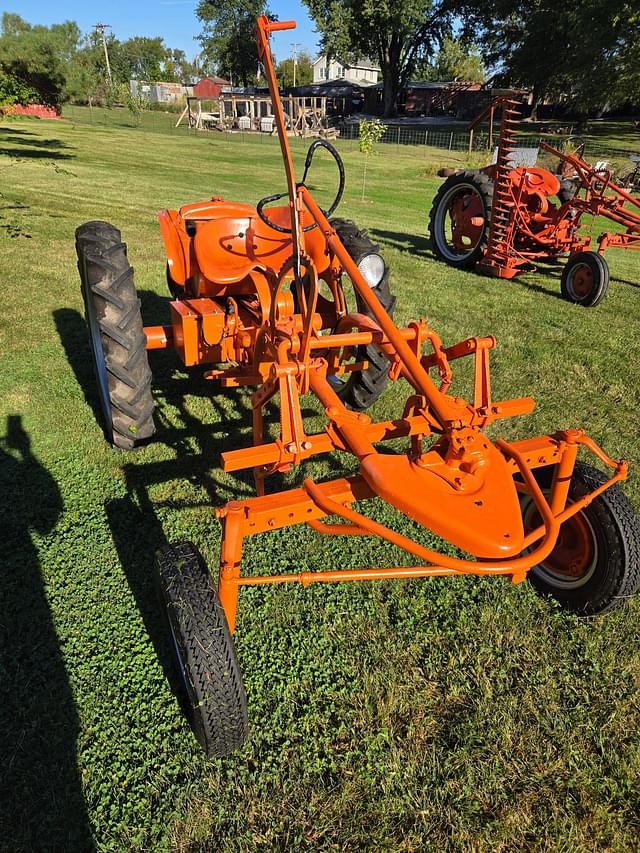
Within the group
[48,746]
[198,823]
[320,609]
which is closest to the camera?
[198,823]

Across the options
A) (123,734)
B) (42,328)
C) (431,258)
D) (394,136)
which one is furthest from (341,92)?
(123,734)

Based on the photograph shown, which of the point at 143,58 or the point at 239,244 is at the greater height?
the point at 143,58

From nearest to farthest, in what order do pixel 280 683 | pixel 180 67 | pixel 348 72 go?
pixel 280 683 < pixel 348 72 < pixel 180 67

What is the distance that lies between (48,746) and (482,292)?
7.47 m

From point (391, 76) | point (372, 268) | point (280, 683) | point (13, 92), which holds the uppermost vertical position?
point (391, 76)

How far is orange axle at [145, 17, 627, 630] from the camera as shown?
2158 millimetres

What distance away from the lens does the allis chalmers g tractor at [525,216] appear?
8.09 metres

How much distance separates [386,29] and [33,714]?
2295 inches

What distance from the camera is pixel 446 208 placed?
9.58 m

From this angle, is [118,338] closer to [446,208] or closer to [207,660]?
[207,660]

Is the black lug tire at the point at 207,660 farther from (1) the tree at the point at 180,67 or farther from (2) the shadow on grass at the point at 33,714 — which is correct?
(1) the tree at the point at 180,67

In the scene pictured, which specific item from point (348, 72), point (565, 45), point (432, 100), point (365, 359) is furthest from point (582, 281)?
point (348, 72)

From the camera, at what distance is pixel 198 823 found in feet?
6.89

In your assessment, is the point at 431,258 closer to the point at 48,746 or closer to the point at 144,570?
the point at 144,570
